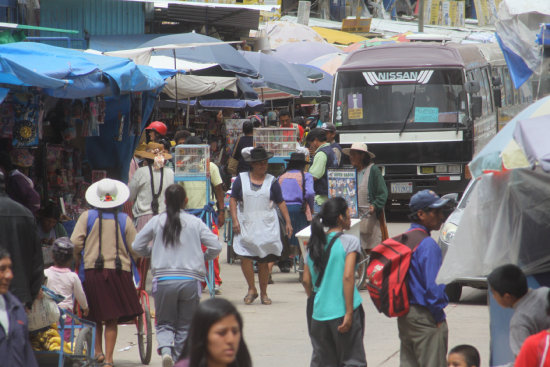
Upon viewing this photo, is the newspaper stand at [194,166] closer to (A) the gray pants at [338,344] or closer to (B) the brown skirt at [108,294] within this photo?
(B) the brown skirt at [108,294]

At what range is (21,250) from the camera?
6391mm

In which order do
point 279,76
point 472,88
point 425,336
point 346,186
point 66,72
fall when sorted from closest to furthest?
point 425,336, point 66,72, point 346,186, point 472,88, point 279,76

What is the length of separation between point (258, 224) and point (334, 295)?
413 centimetres

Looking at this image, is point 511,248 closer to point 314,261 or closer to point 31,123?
point 314,261

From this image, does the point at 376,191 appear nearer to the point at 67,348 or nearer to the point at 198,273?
the point at 198,273

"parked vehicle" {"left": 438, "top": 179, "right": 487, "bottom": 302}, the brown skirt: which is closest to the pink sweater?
the brown skirt

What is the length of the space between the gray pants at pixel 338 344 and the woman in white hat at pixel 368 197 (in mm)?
4886

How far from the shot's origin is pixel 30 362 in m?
5.45

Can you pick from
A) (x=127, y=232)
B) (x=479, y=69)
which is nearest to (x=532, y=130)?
(x=127, y=232)

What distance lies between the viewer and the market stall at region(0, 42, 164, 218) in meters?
8.43

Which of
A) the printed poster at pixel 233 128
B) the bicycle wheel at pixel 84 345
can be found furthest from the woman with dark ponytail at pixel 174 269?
the printed poster at pixel 233 128

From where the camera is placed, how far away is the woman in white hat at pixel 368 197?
11.1 meters

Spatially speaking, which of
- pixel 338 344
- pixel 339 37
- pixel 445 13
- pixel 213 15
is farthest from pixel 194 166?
pixel 445 13

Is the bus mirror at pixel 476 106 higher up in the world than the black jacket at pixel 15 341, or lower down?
higher up
